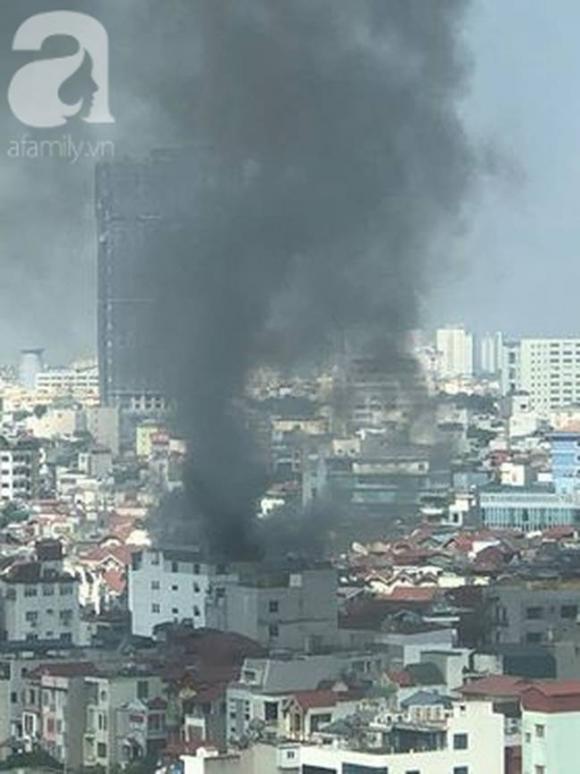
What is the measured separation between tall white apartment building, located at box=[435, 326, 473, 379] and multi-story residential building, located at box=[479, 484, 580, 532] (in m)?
7.57

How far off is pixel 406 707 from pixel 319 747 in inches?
19.6

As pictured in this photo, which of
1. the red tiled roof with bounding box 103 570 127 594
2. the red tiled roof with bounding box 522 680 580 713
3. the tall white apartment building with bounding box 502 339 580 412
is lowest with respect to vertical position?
the red tiled roof with bounding box 522 680 580 713

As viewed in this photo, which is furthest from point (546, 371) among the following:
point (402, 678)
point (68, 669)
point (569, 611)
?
point (402, 678)

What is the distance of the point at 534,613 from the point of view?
15.5 meters

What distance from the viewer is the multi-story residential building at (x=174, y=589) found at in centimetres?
1619

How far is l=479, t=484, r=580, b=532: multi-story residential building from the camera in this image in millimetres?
25062

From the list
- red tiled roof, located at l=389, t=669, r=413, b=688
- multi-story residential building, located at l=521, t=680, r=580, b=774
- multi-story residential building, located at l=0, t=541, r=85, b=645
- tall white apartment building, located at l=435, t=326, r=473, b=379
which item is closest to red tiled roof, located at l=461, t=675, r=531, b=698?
red tiled roof, located at l=389, t=669, r=413, b=688

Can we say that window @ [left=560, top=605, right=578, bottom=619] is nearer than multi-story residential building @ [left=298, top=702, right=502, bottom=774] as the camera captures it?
No

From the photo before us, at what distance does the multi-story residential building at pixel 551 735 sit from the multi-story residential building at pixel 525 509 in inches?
529

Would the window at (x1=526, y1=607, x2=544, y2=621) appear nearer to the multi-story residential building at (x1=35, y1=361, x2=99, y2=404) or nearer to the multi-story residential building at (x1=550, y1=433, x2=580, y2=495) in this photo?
the multi-story residential building at (x1=550, y1=433, x2=580, y2=495)

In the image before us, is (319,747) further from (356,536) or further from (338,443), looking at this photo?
(338,443)

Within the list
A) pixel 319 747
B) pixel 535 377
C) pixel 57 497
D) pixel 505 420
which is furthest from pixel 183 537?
pixel 535 377

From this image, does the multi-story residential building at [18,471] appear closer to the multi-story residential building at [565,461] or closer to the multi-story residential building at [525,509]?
the multi-story residential building at [525,509]

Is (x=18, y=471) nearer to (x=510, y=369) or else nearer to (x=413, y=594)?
(x=413, y=594)
